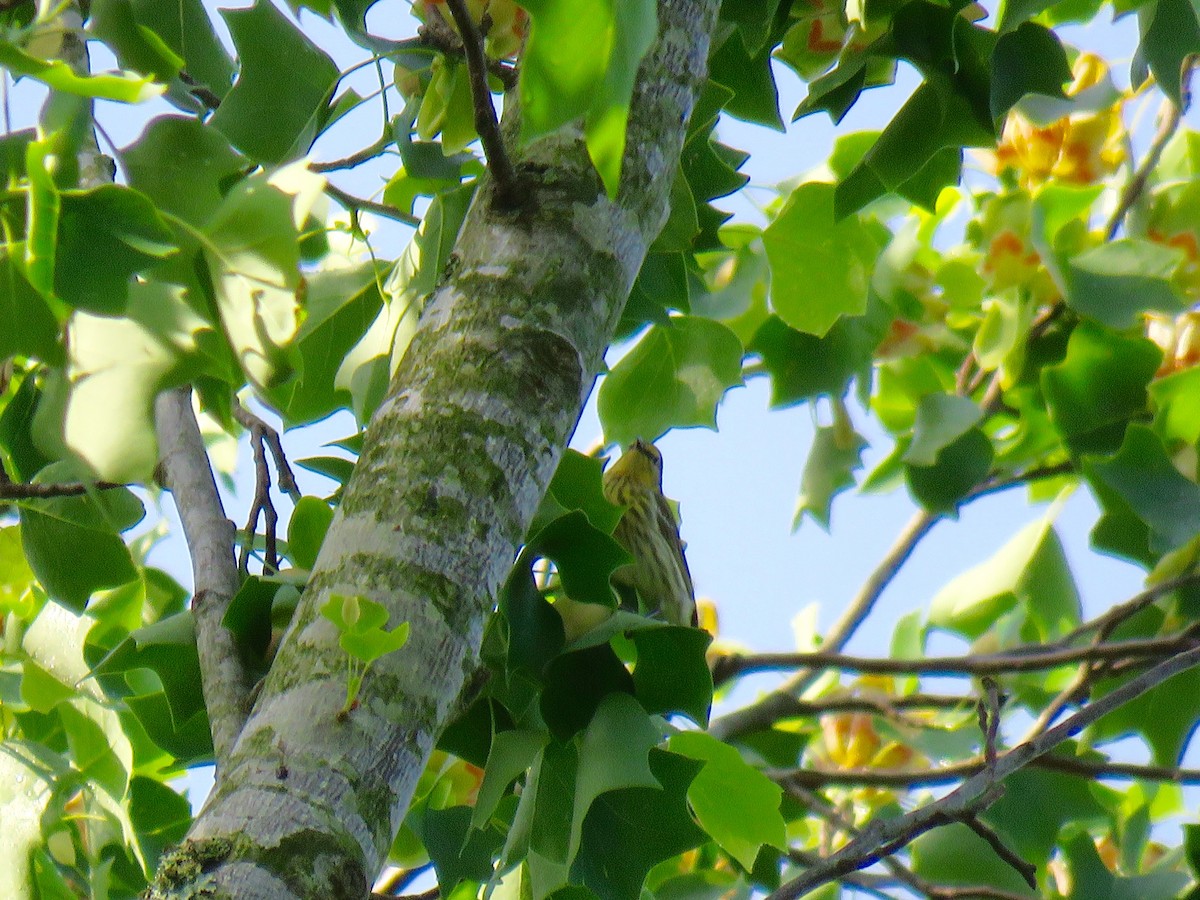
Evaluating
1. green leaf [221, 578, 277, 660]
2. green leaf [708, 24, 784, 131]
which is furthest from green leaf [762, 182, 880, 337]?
green leaf [221, 578, 277, 660]

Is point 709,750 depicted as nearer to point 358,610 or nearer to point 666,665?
→ point 666,665

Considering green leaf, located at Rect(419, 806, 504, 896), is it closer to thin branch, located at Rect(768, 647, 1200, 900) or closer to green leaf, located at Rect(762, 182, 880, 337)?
thin branch, located at Rect(768, 647, 1200, 900)

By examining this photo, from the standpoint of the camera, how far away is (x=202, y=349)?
116 cm

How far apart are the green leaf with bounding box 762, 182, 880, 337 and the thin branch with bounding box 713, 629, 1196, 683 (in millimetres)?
515

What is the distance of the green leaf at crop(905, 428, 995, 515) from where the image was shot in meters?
2.39

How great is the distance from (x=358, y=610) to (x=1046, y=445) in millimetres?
1972

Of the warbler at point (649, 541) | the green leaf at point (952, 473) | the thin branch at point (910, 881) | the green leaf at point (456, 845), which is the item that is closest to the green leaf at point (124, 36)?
the warbler at point (649, 541)

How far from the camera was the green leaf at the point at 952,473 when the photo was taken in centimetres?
239

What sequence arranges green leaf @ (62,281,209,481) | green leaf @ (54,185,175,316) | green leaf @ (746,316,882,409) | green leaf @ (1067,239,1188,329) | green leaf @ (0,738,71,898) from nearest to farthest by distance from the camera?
green leaf @ (54,185,175,316), green leaf @ (62,281,209,481), green leaf @ (0,738,71,898), green leaf @ (1067,239,1188,329), green leaf @ (746,316,882,409)

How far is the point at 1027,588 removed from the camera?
272 cm

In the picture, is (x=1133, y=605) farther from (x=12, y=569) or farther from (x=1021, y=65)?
(x=12, y=569)

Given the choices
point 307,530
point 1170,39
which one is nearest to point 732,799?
point 307,530

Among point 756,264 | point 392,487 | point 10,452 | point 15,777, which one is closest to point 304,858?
point 392,487

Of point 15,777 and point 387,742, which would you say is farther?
point 15,777
